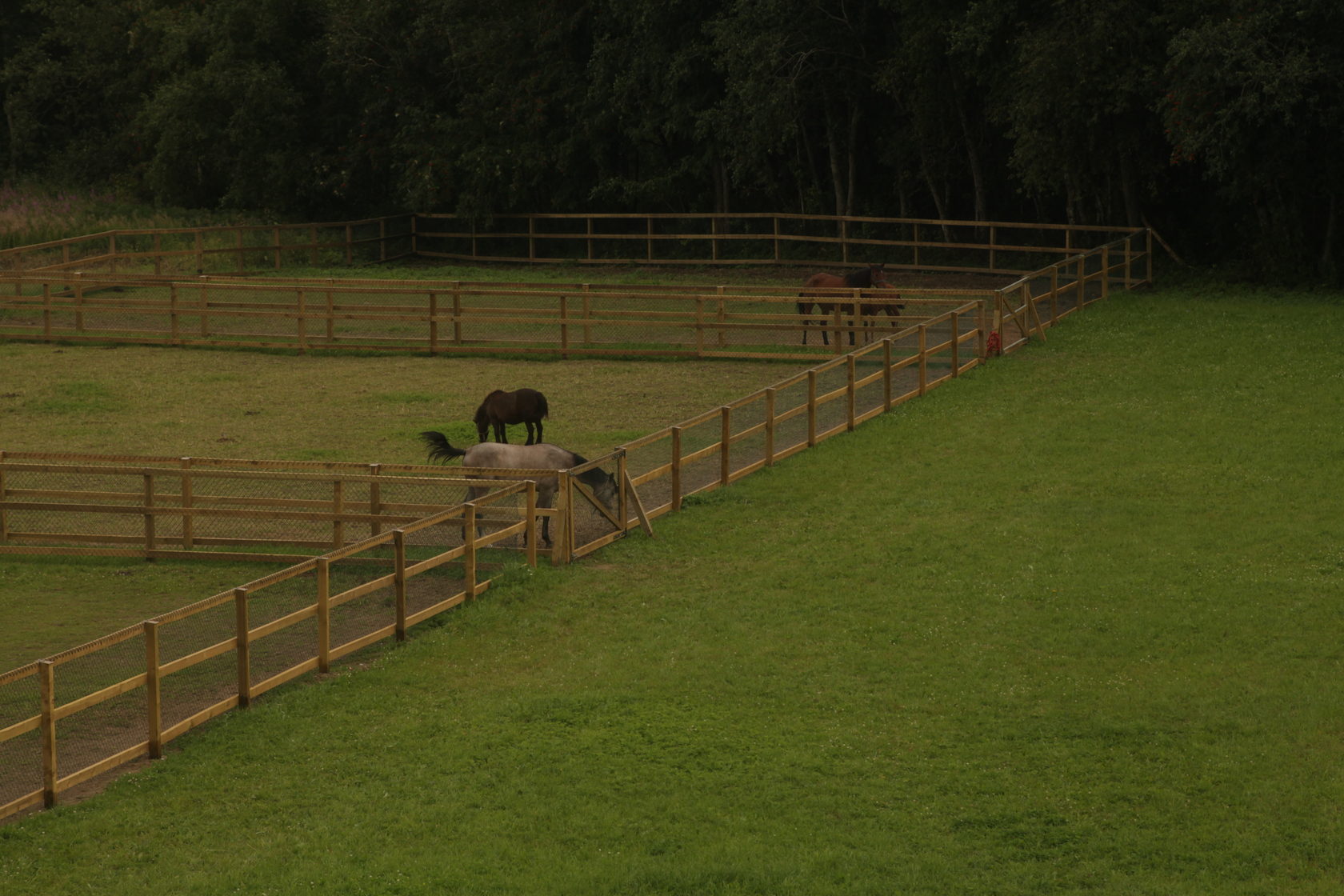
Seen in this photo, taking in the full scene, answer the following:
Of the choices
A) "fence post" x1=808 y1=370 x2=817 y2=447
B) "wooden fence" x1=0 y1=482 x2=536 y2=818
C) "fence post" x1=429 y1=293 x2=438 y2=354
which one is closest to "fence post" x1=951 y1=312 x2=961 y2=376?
"fence post" x1=808 y1=370 x2=817 y2=447

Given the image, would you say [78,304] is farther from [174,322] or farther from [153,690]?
[153,690]

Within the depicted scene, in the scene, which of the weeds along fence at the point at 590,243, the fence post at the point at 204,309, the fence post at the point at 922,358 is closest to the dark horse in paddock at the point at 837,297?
the fence post at the point at 922,358

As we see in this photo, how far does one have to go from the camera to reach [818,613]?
1364cm

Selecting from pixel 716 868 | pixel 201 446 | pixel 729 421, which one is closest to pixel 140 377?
pixel 201 446

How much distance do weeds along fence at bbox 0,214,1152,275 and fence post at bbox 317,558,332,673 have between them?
23954 mm

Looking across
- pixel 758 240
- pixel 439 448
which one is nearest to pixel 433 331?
pixel 439 448

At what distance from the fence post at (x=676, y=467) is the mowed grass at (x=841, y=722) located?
0.33 m

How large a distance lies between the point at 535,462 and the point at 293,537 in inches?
98.8

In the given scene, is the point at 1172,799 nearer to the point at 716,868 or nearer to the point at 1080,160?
the point at 716,868

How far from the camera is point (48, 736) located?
9797 millimetres

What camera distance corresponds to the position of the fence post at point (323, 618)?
39.0 feet

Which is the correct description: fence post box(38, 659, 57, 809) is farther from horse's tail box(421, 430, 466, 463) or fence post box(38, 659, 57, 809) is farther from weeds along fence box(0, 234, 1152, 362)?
weeds along fence box(0, 234, 1152, 362)

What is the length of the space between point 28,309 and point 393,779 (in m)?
24.5

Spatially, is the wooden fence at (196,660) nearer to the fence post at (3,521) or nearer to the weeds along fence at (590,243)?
the fence post at (3,521)
